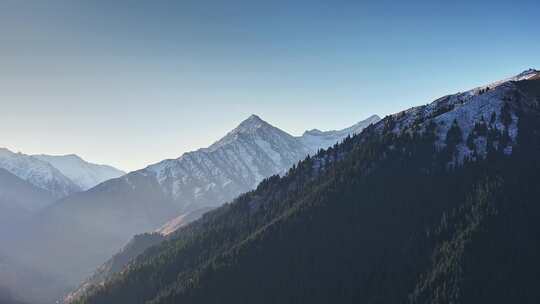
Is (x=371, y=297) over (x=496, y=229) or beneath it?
beneath

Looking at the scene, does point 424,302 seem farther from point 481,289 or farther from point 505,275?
point 505,275

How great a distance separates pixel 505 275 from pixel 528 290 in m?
8.51

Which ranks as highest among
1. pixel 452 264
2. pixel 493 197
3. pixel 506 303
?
pixel 493 197

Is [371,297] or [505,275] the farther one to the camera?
[371,297]

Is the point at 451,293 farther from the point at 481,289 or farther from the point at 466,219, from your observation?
the point at 466,219

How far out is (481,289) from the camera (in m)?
168

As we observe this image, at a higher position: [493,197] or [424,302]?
[493,197]

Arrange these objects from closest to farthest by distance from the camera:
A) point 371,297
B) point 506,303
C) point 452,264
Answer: point 506,303 < point 452,264 < point 371,297

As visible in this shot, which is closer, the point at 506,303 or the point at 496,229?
the point at 506,303

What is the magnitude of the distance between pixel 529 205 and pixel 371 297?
7119 centimetres

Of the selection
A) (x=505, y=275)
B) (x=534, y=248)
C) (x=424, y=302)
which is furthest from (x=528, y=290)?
(x=424, y=302)

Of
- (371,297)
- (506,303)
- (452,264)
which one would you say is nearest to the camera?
(506,303)

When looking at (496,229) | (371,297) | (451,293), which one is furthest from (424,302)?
(496,229)

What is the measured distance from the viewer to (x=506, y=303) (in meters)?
163
